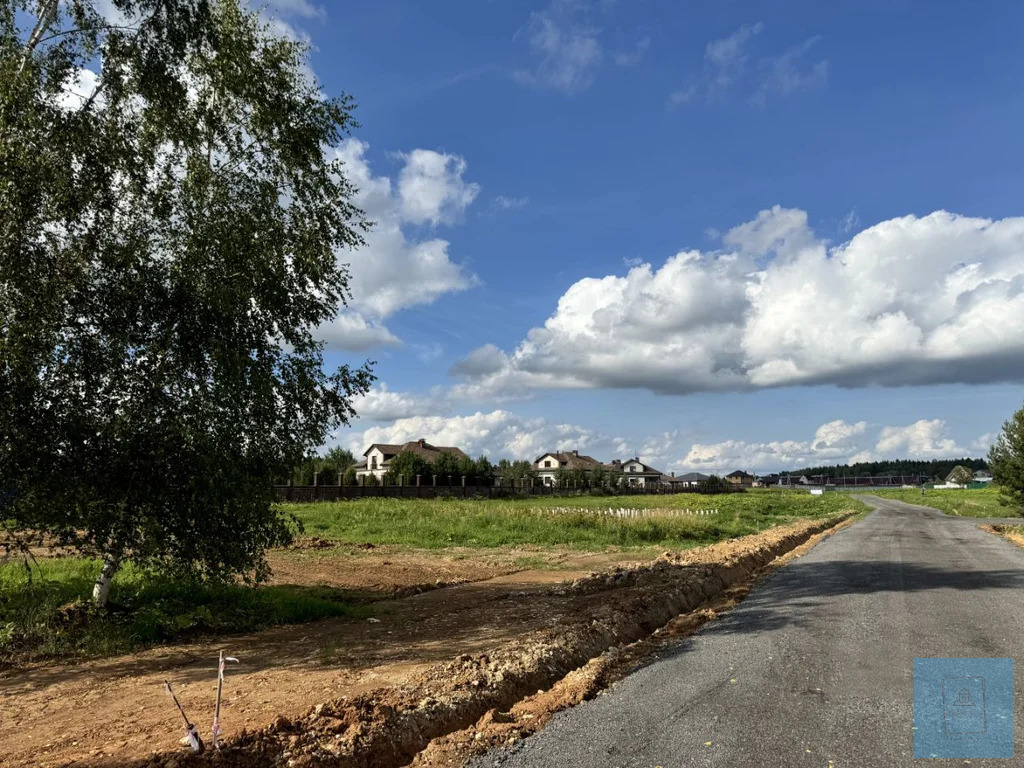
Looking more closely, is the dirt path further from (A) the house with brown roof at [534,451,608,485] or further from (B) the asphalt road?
(A) the house with brown roof at [534,451,608,485]

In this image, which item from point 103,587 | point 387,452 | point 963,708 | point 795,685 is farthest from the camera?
point 387,452

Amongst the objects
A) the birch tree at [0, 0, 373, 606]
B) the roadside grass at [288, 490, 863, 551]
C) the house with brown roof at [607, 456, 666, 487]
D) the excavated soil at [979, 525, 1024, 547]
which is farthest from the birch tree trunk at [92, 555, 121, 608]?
the house with brown roof at [607, 456, 666, 487]

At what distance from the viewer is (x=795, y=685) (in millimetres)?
6688

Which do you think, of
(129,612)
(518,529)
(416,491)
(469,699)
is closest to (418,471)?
(416,491)

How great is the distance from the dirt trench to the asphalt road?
46 centimetres

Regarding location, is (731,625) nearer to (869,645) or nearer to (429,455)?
(869,645)

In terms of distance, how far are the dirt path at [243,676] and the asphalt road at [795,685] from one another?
2.64 metres

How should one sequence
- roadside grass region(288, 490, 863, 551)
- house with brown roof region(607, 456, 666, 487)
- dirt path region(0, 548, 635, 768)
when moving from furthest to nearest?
house with brown roof region(607, 456, 666, 487) < roadside grass region(288, 490, 863, 551) < dirt path region(0, 548, 635, 768)

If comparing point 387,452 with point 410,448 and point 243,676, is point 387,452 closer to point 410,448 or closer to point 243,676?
point 410,448

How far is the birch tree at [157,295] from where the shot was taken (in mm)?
9867

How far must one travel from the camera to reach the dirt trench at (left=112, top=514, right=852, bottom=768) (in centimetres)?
516

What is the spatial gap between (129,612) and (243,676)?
14.4ft

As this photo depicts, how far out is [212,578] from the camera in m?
11.0

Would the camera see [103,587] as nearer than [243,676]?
No
